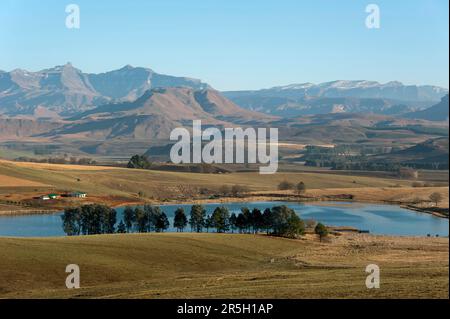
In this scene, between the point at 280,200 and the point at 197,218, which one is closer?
the point at 197,218

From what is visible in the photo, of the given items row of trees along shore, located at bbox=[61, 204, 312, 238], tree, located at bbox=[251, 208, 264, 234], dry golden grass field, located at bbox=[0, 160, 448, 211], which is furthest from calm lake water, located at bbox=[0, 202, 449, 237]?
tree, located at bbox=[251, 208, 264, 234]

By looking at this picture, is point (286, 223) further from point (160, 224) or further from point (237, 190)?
point (237, 190)

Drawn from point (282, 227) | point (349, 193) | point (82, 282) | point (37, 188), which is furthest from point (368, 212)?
point (82, 282)

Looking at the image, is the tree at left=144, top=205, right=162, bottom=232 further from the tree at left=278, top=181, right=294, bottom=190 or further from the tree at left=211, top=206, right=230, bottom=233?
the tree at left=278, top=181, right=294, bottom=190

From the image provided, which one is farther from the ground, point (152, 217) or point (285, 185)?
point (152, 217)

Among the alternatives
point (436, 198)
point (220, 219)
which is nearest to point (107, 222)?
point (220, 219)

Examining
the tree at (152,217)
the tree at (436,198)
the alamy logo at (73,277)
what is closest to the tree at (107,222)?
the tree at (152,217)
